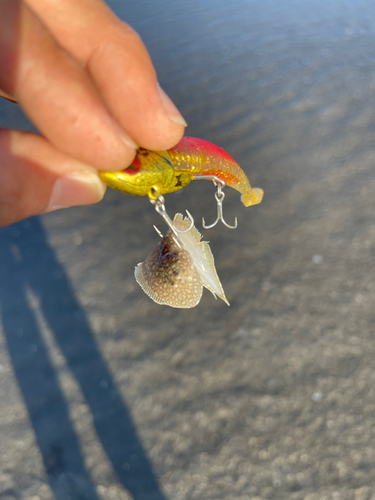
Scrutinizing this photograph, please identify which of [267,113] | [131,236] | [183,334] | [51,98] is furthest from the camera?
[267,113]

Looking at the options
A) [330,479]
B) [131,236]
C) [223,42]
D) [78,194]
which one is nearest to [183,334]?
[131,236]

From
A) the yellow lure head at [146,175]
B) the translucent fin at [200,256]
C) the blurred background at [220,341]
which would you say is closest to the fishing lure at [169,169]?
the yellow lure head at [146,175]

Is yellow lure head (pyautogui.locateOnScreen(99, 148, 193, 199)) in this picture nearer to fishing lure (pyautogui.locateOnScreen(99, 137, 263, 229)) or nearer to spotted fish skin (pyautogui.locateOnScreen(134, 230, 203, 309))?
fishing lure (pyautogui.locateOnScreen(99, 137, 263, 229))

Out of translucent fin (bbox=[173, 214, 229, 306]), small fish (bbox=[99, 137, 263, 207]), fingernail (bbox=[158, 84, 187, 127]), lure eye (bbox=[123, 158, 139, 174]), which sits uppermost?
→ fingernail (bbox=[158, 84, 187, 127])

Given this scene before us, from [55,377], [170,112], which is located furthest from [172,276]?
[55,377]

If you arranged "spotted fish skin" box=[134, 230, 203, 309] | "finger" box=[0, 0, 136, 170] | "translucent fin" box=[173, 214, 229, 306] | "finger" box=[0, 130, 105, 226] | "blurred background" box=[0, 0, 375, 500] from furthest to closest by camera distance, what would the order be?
"blurred background" box=[0, 0, 375, 500] < "translucent fin" box=[173, 214, 229, 306] < "spotted fish skin" box=[134, 230, 203, 309] < "finger" box=[0, 130, 105, 226] < "finger" box=[0, 0, 136, 170]

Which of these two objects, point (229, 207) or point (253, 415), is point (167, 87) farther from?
point (253, 415)

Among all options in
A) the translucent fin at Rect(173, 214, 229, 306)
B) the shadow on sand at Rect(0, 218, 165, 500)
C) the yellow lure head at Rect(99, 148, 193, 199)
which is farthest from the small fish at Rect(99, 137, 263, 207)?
the shadow on sand at Rect(0, 218, 165, 500)
